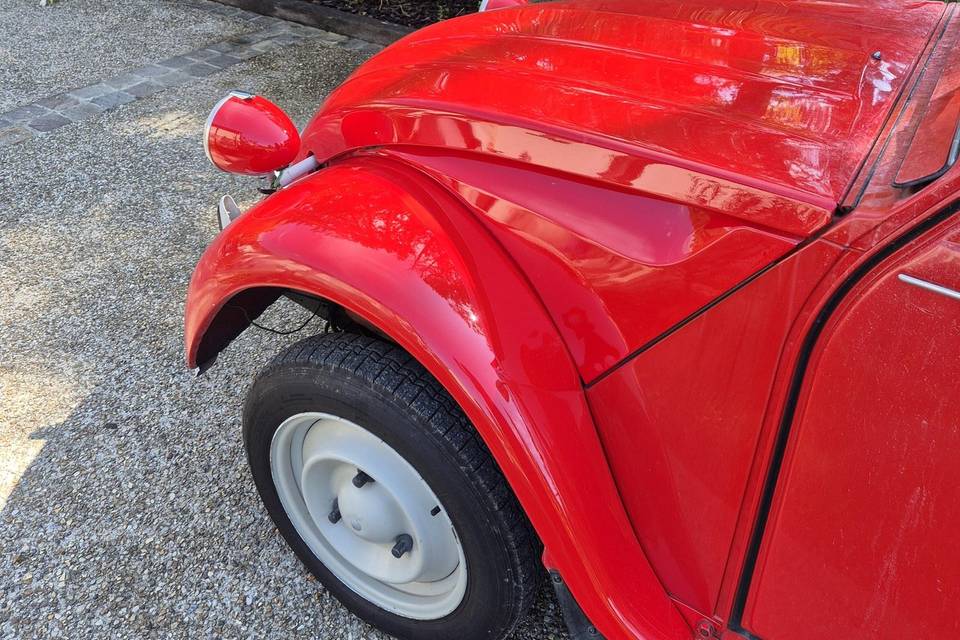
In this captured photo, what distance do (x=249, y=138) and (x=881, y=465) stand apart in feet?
4.69

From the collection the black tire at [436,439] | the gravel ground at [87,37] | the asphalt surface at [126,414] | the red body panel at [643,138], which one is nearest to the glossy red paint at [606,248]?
the red body panel at [643,138]

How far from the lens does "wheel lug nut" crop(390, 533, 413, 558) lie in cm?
155

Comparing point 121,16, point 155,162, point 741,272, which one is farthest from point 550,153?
point 121,16

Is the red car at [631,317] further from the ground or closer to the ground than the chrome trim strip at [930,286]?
closer to the ground

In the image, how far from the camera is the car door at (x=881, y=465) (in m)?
0.83

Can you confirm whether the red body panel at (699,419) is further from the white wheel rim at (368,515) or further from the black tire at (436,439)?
the white wheel rim at (368,515)

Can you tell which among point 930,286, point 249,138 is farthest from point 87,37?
point 930,286

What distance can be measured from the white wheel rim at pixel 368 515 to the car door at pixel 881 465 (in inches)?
26.8

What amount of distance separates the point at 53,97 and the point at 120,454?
10.8 ft

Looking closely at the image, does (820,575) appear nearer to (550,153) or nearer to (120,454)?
(550,153)

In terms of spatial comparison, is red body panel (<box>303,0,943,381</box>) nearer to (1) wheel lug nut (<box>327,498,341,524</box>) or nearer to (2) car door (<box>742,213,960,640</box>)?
(2) car door (<box>742,213,960,640</box>)

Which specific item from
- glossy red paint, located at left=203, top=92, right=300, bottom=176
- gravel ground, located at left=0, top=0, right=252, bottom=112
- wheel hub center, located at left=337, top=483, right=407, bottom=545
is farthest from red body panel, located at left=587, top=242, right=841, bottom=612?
gravel ground, located at left=0, top=0, right=252, bottom=112

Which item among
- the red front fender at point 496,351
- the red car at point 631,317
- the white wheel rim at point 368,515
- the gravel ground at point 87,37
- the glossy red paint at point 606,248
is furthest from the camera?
the gravel ground at point 87,37

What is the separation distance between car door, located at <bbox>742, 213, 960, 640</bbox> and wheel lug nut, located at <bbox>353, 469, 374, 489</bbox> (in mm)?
840
